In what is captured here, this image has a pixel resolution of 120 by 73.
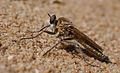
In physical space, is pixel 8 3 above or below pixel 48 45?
above

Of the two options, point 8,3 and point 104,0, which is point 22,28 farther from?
point 104,0

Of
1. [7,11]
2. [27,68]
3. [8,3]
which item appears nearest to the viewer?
[27,68]

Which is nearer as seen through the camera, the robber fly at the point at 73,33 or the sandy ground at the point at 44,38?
the sandy ground at the point at 44,38

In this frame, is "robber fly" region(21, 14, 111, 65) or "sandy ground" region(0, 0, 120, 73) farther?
"robber fly" region(21, 14, 111, 65)

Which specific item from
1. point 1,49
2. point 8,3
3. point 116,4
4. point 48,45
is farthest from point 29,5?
point 116,4

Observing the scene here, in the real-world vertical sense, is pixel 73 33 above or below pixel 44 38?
above

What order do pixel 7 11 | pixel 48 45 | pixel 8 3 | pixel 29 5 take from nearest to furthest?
pixel 48 45, pixel 7 11, pixel 8 3, pixel 29 5

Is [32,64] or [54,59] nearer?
[32,64]

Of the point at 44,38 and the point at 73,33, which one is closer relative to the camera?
the point at 73,33
